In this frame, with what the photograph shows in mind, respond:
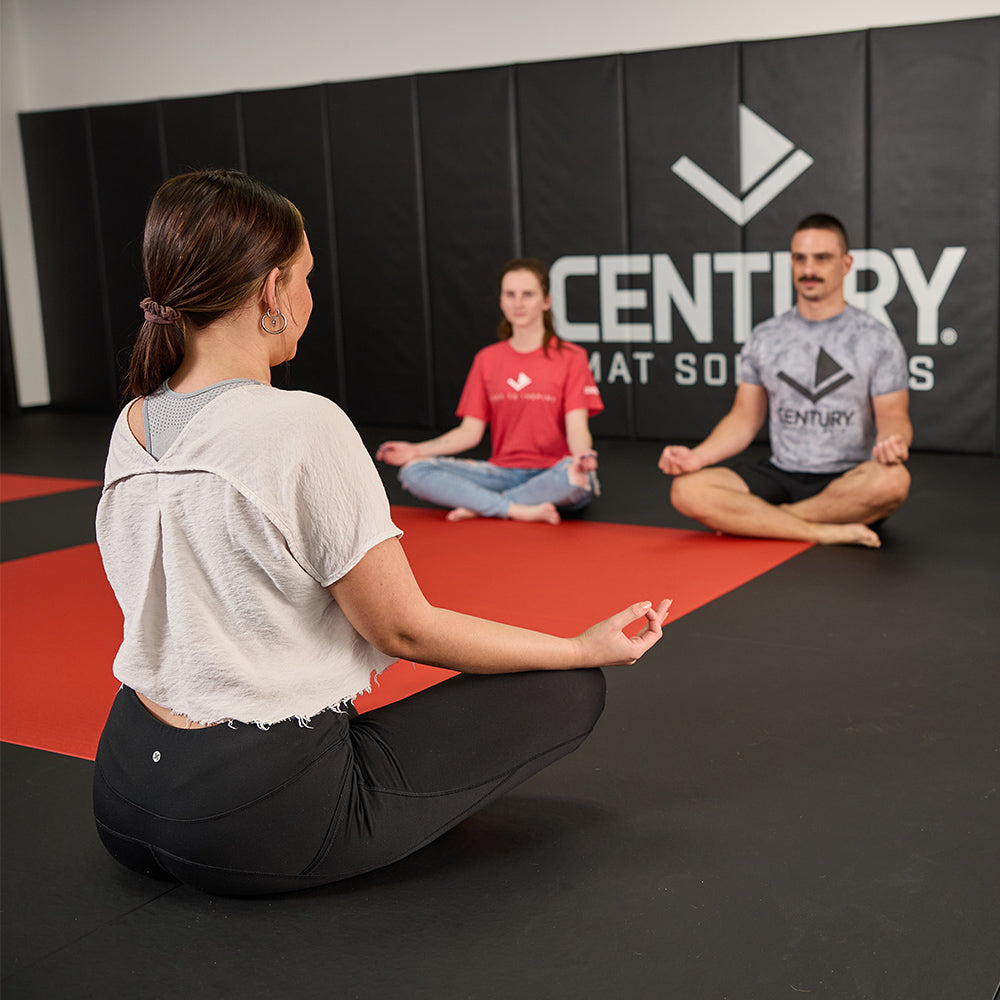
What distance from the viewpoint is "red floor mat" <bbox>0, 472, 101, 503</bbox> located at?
17.8ft

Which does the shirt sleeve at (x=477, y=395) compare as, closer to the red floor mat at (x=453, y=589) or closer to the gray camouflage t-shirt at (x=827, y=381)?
the red floor mat at (x=453, y=589)

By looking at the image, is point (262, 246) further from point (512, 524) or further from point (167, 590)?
point (512, 524)

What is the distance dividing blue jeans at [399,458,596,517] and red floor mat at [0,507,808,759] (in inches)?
3.6

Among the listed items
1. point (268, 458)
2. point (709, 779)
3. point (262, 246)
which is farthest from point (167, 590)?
point (709, 779)

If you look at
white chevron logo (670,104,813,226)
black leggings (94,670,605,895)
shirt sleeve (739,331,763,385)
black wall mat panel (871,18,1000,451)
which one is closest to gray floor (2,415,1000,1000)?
black leggings (94,670,605,895)

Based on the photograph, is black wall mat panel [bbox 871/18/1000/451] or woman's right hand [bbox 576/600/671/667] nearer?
woman's right hand [bbox 576/600/671/667]

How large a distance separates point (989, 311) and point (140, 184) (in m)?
5.25

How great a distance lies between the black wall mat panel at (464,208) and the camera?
21.3 feet

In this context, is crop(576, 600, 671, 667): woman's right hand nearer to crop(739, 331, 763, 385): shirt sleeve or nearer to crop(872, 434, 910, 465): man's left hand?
crop(872, 434, 910, 465): man's left hand

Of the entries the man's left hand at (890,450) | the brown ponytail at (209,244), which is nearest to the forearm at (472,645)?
the brown ponytail at (209,244)

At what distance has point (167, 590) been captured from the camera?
1.57 metres

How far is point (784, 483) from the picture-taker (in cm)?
409

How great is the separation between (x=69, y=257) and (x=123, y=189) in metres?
0.72

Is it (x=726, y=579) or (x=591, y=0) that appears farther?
(x=591, y=0)
